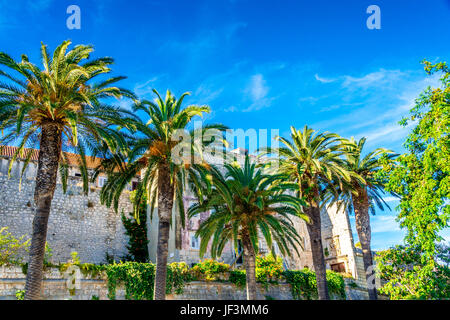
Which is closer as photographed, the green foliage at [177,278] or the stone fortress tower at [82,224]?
the green foliage at [177,278]

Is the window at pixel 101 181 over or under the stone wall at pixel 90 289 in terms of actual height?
over

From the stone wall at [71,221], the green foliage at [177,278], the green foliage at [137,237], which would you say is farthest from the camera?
the green foliage at [137,237]

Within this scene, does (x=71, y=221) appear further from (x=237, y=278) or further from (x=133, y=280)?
(x=237, y=278)

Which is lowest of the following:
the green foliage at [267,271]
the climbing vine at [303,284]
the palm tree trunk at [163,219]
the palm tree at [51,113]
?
the climbing vine at [303,284]

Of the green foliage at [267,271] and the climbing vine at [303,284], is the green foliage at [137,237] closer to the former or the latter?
the green foliage at [267,271]

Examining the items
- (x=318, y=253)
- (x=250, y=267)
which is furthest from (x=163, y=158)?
(x=318, y=253)

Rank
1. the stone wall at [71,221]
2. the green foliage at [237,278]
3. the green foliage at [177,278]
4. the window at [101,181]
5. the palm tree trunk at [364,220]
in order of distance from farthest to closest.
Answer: the window at [101,181] < the stone wall at [71,221] < the palm tree trunk at [364,220] < the green foliage at [237,278] < the green foliage at [177,278]

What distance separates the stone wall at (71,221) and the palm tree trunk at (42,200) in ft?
50.9

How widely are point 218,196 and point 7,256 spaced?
11.1 metres

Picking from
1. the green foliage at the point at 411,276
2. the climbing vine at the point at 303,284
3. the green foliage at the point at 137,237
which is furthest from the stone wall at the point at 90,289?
the green foliage at the point at 411,276

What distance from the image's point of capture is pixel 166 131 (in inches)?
760

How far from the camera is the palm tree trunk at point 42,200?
15.5 meters

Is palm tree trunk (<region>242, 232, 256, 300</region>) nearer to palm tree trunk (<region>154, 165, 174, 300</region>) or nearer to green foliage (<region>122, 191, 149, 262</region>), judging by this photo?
palm tree trunk (<region>154, 165, 174, 300</region>)

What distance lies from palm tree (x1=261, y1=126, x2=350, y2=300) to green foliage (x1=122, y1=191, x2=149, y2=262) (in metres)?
13.8
